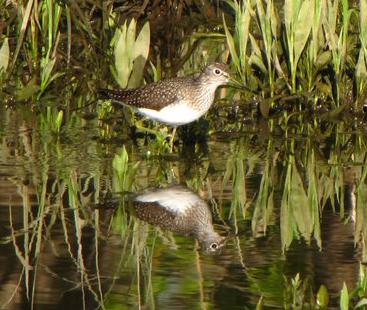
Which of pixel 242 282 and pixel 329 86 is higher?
pixel 329 86

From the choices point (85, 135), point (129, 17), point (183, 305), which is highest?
point (129, 17)

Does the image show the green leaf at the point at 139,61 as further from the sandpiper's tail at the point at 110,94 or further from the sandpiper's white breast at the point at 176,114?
the sandpiper's white breast at the point at 176,114

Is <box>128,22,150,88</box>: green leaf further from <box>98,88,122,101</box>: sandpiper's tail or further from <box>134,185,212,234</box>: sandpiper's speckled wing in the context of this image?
<box>134,185,212,234</box>: sandpiper's speckled wing

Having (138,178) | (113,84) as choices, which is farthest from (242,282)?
(113,84)

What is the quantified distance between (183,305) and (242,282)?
60 cm

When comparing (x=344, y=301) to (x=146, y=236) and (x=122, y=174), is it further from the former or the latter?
(x=122, y=174)

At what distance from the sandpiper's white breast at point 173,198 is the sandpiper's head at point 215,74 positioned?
7.00 feet

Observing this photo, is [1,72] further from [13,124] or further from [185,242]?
[185,242]

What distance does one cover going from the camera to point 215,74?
12383mm

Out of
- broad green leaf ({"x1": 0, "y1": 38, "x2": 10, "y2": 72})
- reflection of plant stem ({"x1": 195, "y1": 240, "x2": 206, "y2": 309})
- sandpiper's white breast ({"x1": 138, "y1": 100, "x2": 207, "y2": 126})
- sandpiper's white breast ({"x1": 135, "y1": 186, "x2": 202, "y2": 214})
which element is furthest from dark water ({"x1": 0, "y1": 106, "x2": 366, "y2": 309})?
broad green leaf ({"x1": 0, "y1": 38, "x2": 10, "y2": 72})

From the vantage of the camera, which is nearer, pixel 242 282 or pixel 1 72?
pixel 242 282

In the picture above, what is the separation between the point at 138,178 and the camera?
1066cm

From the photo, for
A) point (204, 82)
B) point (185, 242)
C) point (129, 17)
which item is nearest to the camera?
point (185, 242)

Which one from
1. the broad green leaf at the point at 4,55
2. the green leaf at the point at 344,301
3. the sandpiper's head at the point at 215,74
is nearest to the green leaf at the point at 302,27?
the sandpiper's head at the point at 215,74
